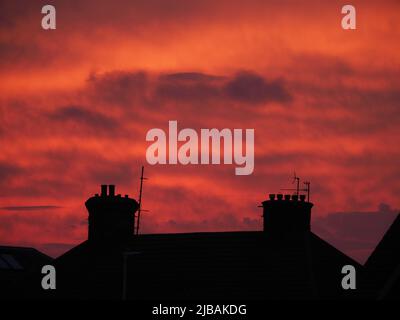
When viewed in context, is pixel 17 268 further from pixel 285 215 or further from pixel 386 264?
pixel 386 264

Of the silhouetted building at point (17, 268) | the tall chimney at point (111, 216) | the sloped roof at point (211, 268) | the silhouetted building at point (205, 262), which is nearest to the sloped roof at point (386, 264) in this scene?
the silhouetted building at point (205, 262)

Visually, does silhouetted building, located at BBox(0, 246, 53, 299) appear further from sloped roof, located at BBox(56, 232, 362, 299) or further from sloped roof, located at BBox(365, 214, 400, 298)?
sloped roof, located at BBox(365, 214, 400, 298)

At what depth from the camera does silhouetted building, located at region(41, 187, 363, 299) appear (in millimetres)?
44438

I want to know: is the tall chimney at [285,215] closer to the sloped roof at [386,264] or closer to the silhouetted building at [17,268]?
the sloped roof at [386,264]

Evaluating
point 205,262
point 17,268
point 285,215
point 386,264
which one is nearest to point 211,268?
point 205,262

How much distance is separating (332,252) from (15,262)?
31136 millimetres

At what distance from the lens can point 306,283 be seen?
4434cm

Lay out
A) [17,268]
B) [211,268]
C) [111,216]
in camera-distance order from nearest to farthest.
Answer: [211,268] → [111,216] → [17,268]

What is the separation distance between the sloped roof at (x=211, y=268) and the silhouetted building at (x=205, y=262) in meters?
0.05

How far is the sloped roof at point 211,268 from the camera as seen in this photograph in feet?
145

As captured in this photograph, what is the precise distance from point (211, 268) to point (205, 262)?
0.62 m

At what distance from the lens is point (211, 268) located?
150 ft
